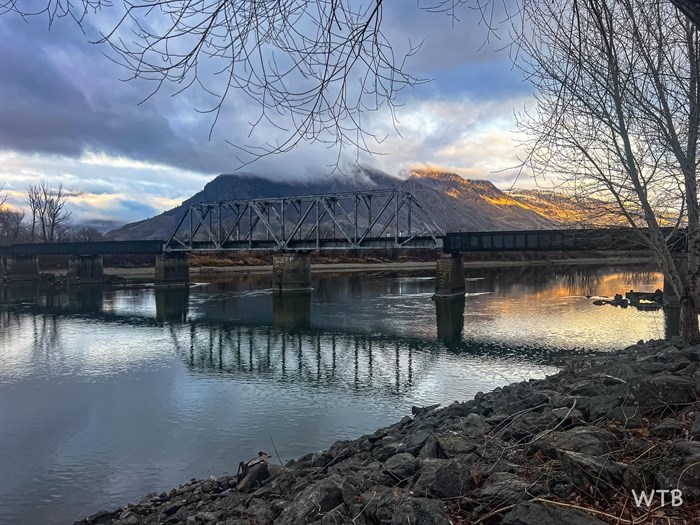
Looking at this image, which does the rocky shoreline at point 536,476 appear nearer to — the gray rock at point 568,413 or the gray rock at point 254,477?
the gray rock at point 568,413

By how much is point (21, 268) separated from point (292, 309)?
72.7 meters

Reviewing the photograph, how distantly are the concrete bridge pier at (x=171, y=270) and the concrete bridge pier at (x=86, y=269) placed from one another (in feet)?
47.6

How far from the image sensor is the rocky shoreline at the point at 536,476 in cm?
385

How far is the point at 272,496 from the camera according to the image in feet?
25.5

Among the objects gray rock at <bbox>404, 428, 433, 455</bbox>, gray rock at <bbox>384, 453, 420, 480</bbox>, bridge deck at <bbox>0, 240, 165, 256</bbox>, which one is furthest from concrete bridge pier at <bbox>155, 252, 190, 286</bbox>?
gray rock at <bbox>384, 453, 420, 480</bbox>

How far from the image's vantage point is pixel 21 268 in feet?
311

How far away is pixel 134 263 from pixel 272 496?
126 m

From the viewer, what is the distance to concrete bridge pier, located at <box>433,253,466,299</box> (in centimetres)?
5356

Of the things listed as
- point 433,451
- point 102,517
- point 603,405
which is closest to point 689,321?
point 603,405

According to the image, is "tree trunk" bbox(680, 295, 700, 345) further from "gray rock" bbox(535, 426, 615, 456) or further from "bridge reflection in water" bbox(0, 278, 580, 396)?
"gray rock" bbox(535, 426, 615, 456)

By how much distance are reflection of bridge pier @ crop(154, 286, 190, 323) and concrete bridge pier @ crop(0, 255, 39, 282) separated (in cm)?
3608

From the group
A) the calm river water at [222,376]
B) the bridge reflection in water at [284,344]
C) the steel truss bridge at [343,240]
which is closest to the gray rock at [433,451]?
the calm river water at [222,376]

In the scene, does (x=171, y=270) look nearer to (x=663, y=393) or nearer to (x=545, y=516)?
(x=663, y=393)

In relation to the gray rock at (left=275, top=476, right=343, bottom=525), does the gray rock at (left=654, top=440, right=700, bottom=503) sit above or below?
above
